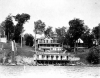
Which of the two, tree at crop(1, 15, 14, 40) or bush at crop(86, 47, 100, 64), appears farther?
tree at crop(1, 15, 14, 40)

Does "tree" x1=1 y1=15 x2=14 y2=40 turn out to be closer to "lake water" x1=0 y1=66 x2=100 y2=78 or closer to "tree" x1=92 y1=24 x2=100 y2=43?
"tree" x1=92 y1=24 x2=100 y2=43

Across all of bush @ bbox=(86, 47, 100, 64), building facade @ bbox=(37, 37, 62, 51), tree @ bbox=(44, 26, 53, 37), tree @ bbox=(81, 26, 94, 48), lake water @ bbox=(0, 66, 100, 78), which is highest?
tree @ bbox=(44, 26, 53, 37)

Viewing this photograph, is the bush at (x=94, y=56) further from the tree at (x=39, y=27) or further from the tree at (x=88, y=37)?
the tree at (x=39, y=27)

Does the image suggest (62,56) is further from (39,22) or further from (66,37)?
(39,22)

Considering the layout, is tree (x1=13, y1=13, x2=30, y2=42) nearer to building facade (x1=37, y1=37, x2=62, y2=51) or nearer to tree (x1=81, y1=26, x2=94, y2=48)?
building facade (x1=37, y1=37, x2=62, y2=51)

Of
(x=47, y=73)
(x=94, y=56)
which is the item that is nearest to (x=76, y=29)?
(x=94, y=56)

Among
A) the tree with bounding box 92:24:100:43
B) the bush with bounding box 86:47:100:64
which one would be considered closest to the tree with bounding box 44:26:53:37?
the tree with bounding box 92:24:100:43

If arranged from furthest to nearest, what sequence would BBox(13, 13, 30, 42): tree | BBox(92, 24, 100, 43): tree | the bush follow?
BBox(92, 24, 100, 43): tree → BBox(13, 13, 30, 42): tree → the bush

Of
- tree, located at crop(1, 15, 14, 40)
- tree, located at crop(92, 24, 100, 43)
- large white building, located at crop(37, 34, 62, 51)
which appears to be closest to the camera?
tree, located at crop(1, 15, 14, 40)

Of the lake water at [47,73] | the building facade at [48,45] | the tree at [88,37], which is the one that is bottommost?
the lake water at [47,73]

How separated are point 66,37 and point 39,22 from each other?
13.5 metres

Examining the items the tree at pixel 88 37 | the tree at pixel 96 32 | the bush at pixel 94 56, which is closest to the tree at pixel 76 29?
the tree at pixel 88 37

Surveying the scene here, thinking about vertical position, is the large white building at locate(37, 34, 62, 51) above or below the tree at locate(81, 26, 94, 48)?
below

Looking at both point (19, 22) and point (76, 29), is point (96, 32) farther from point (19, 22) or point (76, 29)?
point (19, 22)
